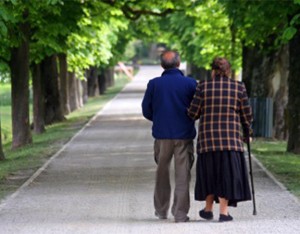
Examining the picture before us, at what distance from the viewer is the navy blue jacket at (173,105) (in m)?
10.5

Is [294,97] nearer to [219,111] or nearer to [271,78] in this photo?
[271,78]

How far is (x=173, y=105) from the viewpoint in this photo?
34.6 ft

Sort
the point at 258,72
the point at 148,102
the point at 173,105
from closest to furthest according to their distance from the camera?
the point at 173,105
the point at 148,102
the point at 258,72

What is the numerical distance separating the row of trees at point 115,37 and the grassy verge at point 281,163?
684 mm

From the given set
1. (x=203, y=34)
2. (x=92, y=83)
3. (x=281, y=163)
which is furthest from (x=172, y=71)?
(x=92, y=83)

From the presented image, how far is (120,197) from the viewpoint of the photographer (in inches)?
516

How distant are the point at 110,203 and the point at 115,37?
3461cm

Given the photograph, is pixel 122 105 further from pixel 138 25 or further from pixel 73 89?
pixel 138 25

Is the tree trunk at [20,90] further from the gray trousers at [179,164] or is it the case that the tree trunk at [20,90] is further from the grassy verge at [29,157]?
the gray trousers at [179,164]

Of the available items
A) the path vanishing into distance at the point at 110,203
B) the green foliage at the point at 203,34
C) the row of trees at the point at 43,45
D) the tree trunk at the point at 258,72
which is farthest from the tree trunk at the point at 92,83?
the path vanishing into distance at the point at 110,203

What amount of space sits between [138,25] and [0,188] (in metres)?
25.7

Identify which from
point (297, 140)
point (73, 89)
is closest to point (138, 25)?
point (73, 89)

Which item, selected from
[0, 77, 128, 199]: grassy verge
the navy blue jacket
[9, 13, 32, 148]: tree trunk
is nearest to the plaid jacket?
the navy blue jacket

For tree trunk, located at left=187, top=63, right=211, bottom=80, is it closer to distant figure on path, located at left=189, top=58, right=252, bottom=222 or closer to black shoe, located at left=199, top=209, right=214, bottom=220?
black shoe, located at left=199, top=209, right=214, bottom=220
